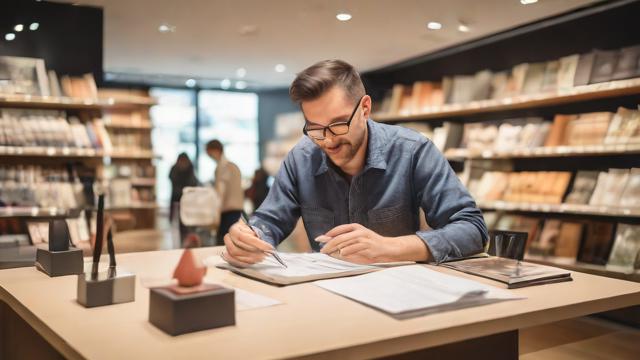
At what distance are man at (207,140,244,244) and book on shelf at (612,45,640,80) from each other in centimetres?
312

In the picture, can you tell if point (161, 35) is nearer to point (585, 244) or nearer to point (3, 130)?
point (3, 130)

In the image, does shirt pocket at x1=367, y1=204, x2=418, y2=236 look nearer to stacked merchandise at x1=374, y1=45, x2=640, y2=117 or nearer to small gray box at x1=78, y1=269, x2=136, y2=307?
small gray box at x1=78, y1=269, x2=136, y2=307

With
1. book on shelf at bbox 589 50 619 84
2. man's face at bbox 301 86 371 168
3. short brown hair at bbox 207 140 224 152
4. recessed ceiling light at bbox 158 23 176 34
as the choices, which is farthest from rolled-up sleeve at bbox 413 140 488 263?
short brown hair at bbox 207 140 224 152

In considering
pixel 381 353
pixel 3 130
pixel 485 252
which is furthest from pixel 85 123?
pixel 381 353

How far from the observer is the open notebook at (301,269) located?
51.3 inches

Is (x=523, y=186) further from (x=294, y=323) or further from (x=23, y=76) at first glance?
(x=294, y=323)

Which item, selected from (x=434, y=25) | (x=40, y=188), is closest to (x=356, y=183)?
(x=40, y=188)

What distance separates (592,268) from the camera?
4.49 m

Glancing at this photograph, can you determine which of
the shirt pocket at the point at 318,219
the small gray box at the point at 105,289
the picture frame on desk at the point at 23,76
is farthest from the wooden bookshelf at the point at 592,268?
the picture frame on desk at the point at 23,76

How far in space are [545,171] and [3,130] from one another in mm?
4316

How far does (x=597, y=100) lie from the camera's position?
4.91 m

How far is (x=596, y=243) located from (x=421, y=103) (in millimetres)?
2343

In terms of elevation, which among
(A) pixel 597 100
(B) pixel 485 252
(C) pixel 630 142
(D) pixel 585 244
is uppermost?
(A) pixel 597 100

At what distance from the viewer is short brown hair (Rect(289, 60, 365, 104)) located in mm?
1724
